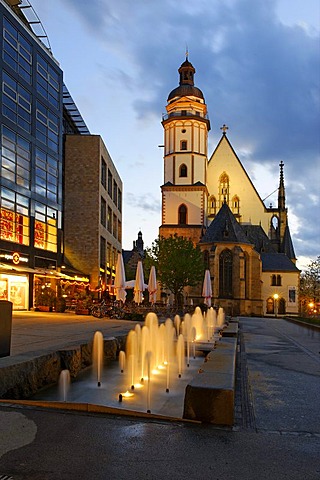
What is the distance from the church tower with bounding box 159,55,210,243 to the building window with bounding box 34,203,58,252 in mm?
31379

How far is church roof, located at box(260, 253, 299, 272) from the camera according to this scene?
224 ft

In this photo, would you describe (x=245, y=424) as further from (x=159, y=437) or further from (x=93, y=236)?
(x=93, y=236)

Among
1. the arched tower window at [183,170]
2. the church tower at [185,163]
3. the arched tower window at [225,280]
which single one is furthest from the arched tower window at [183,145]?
the arched tower window at [225,280]

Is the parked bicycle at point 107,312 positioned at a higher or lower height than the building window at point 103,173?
lower

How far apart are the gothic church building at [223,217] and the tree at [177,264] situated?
8478mm

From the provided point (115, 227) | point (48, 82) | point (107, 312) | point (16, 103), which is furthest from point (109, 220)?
point (107, 312)

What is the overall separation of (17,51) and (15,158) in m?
7.75

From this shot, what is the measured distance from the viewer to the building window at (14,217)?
104 feet

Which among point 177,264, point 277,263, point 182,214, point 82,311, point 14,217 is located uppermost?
point 182,214

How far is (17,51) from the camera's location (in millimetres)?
34312

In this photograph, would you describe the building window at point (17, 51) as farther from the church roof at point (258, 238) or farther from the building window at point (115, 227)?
the church roof at point (258, 238)

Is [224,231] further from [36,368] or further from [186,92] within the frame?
[36,368]

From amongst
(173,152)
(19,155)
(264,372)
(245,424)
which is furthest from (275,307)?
(245,424)

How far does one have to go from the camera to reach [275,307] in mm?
65500
